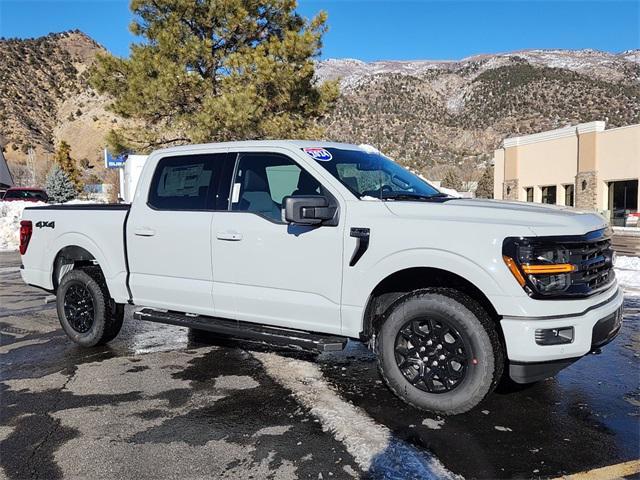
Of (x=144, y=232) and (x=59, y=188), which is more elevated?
(x=59, y=188)

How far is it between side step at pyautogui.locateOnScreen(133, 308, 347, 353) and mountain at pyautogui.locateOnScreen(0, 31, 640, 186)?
70.5 metres

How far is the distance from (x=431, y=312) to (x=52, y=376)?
11.6 feet

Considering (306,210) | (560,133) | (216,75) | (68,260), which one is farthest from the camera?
(560,133)

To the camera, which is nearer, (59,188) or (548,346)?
(548,346)

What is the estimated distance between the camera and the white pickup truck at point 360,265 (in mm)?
3820

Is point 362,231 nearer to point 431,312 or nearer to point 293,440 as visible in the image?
point 431,312

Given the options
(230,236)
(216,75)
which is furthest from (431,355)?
(216,75)

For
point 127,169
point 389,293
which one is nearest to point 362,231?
point 389,293

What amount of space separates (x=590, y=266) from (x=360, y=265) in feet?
5.32

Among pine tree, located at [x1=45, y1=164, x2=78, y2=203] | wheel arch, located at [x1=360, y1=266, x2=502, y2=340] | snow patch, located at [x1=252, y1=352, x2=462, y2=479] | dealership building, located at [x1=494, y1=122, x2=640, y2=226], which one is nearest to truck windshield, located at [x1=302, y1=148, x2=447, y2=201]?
wheel arch, located at [x1=360, y1=266, x2=502, y2=340]

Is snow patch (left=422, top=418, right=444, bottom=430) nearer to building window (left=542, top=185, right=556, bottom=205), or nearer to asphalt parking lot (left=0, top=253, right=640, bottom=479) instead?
asphalt parking lot (left=0, top=253, right=640, bottom=479)

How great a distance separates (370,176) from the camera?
494cm

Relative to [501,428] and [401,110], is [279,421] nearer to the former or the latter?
[501,428]

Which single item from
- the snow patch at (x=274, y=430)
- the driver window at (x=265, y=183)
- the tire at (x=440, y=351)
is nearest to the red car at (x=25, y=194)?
the driver window at (x=265, y=183)
